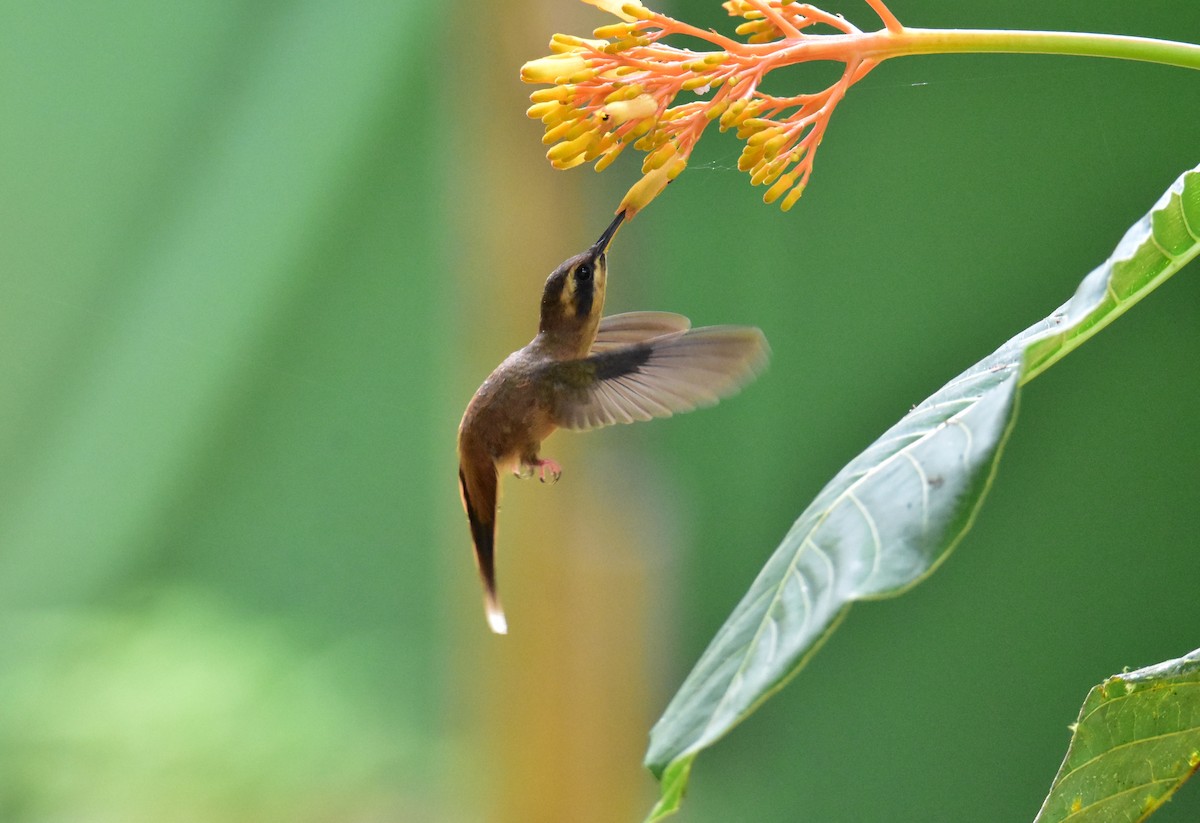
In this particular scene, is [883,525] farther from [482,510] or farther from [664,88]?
[482,510]

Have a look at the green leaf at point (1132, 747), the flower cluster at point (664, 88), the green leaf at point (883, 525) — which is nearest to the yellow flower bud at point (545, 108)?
the flower cluster at point (664, 88)

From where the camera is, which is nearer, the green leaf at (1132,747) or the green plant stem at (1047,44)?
the green plant stem at (1047,44)

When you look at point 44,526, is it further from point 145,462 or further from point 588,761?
point 588,761

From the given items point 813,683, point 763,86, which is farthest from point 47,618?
point 763,86

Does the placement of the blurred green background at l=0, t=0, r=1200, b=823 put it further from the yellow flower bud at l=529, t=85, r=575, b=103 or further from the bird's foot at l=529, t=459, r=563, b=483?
the yellow flower bud at l=529, t=85, r=575, b=103

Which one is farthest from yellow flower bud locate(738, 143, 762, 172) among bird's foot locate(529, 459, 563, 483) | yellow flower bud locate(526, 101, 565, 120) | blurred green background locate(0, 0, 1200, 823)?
blurred green background locate(0, 0, 1200, 823)

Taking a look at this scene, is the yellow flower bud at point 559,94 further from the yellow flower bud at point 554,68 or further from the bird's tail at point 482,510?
the bird's tail at point 482,510
